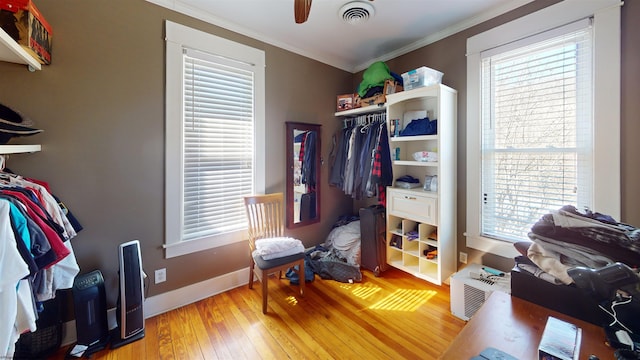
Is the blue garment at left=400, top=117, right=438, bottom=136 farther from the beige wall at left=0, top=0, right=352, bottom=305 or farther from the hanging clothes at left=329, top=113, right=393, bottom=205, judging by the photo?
the beige wall at left=0, top=0, right=352, bottom=305

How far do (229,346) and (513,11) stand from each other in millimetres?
3408

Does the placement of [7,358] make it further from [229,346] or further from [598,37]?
[598,37]

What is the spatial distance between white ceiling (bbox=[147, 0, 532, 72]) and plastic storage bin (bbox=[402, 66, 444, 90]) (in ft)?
1.49

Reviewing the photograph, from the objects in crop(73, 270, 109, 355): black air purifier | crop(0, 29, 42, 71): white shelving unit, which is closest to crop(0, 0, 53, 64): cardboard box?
crop(0, 29, 42, 71): white shelving unit

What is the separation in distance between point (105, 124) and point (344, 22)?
215 centimetres

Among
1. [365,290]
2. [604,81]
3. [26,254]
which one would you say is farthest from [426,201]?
[26,254]

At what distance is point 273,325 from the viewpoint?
196 centimetres

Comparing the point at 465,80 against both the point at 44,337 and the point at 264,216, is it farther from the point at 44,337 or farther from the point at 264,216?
the point at 44,337

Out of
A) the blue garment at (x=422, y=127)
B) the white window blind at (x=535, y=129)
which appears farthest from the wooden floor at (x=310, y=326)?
the blue garment at (x=422, y=127)

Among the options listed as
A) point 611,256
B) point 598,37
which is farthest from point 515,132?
point 611,256

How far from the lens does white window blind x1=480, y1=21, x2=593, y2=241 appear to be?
6.04 feet

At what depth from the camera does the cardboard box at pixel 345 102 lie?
3.11 m

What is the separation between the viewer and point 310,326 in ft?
6.37

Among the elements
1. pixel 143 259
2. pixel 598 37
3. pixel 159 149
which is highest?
pixel 598 37
